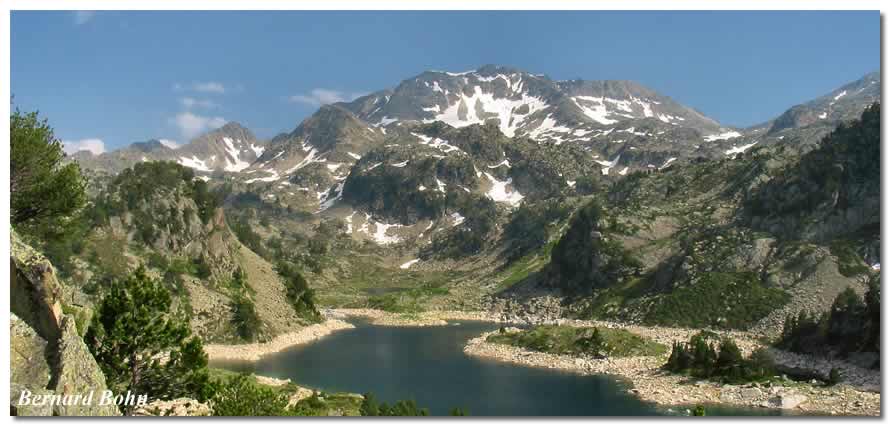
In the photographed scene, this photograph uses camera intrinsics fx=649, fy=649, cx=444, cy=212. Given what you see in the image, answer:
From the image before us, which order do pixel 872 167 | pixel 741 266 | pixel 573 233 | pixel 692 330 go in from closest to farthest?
pixel 692 330 < pixel 741 266 < pixel 872 167 < pixel 573 233

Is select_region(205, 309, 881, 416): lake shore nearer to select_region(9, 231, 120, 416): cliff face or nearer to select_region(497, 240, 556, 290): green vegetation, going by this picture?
select_region(9, 231, 120, 416): cliff face

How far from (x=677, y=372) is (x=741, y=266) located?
40.2 m

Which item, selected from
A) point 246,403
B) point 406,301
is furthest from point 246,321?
point 406,301

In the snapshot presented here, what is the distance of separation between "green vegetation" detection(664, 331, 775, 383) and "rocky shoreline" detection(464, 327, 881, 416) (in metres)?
1.22

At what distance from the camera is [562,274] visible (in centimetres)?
12788

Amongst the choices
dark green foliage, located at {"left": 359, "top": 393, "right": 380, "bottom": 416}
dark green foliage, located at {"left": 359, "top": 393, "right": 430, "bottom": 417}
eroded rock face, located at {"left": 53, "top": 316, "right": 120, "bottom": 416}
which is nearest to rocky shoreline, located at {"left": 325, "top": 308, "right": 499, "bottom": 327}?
dark green foliage, located at {"left": 359, "top": 393, "right": 380, "bottom": 416}

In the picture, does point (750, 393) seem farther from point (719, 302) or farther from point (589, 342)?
point (719, 302)

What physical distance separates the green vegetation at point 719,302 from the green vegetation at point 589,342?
15797 mm

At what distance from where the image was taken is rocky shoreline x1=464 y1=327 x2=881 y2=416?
44.9m

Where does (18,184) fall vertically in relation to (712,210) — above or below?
below

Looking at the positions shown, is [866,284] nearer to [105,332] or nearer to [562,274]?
[562,274]

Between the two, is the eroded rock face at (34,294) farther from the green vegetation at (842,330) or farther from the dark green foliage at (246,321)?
the green vegetation at (842,330)

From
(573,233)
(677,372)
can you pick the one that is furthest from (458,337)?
(573,233)

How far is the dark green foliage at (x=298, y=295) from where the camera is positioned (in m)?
94.4
